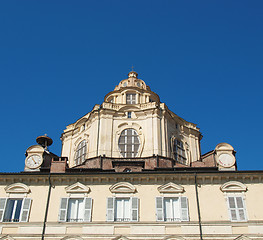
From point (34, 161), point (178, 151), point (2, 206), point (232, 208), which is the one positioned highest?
point (178, 151)

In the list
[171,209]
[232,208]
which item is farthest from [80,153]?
[232,208]

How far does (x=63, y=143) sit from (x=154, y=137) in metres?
11.3

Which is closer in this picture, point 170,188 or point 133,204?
point 133,204

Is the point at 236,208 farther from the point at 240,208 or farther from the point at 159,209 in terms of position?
the point at 159,209

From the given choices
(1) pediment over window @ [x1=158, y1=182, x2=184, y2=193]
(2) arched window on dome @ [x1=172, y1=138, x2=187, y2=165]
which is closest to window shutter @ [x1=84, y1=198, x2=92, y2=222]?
(1) pediment over window @ [x1=158, y1=182, x2=184, y2=193]

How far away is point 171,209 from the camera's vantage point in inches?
992

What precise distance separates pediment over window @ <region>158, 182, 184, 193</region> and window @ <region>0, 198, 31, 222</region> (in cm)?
891

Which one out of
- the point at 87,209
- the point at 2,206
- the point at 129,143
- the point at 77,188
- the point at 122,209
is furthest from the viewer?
the point at 129,143

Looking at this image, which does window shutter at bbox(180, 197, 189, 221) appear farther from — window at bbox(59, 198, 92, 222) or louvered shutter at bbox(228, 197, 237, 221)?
window at bbox(59, 198, 92, 222)

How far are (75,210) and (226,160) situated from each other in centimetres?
1245

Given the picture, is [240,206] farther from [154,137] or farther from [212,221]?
[154,137]

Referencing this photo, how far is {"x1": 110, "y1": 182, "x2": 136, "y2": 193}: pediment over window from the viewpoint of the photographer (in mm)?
25797

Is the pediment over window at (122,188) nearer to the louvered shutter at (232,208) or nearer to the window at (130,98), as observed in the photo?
the louvered shutter at (232,208)

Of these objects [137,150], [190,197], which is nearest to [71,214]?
[190,197]
